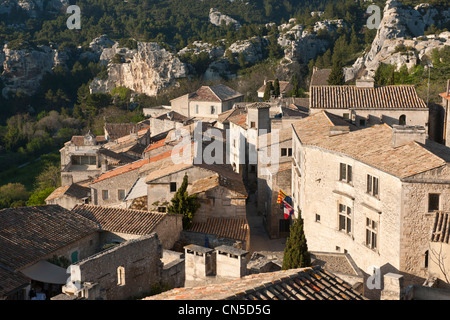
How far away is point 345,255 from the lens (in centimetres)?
2561

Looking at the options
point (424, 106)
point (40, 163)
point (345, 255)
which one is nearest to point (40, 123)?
point (40, 163)

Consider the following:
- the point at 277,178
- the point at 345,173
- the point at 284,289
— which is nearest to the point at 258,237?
the point at 277,178

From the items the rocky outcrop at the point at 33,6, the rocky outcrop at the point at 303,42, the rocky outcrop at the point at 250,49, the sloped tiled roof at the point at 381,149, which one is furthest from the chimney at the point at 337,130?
the rocky outcrop at the point at 33,6

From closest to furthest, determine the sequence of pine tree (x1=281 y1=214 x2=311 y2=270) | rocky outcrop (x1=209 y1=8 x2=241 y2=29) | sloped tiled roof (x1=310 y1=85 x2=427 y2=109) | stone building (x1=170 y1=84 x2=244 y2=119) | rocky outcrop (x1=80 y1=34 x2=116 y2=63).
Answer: pine tree (x1=281 y1=214 x2=311 y2=270) < sloped tiled roof (x1=310 y1=85 x2=427 y2=109) < stone building (x1=170 y1=84 x2=244 y2=119) < rocky outcrop (x1=80 y1=34 x2=116 y2=63) < rocky outcrop (x1=209 y1=8 x2=241 y2=29)

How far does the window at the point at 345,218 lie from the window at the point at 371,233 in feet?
4.68

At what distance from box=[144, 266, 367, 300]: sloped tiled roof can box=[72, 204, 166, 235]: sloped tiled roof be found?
12.7m

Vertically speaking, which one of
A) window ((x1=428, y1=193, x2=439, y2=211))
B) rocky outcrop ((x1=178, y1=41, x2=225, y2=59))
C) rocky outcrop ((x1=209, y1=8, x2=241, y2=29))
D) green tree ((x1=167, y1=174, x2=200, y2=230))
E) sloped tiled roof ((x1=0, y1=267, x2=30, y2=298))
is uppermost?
rocky outcrop ((x1=209, y1=8, x2=241, y2=29))

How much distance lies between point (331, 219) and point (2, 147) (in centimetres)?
7442

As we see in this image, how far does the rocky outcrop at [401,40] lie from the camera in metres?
79.1

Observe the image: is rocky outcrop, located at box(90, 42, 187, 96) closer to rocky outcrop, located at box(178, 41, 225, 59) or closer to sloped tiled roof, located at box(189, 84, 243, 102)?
rocky outcrop, located at box(178, 41, 225, 59)

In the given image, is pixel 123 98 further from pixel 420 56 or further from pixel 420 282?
pixel 420 282

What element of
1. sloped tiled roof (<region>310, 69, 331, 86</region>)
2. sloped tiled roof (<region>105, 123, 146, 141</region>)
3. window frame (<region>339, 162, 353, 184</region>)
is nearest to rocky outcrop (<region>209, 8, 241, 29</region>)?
sloped tiled roof (<region>310, 69, 331, 86</region>)

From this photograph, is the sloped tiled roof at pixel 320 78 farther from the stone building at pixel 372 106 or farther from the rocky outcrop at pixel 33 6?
the rocky outcrop at pixel 33 6

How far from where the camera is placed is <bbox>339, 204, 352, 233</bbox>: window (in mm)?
26703
